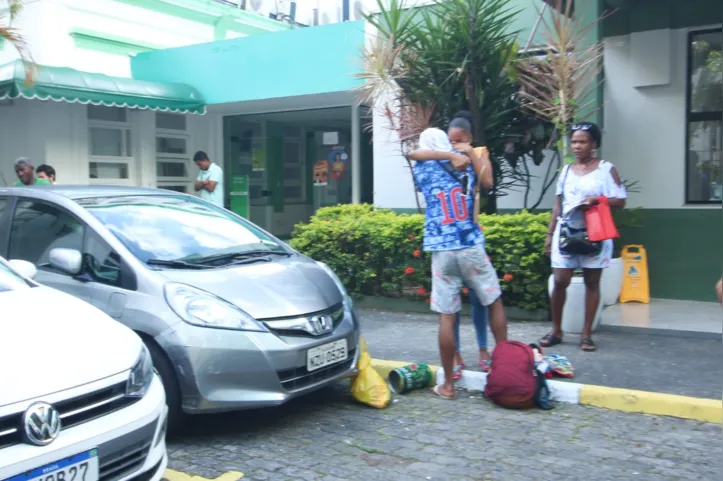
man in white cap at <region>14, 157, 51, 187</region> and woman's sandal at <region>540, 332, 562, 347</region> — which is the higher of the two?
man in white cap at <region>14, 157, 51, 187</region>

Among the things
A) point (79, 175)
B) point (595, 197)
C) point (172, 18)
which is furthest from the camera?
point (172, 18)

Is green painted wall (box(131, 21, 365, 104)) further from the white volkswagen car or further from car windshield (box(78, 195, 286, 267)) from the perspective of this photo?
the white volkswagen car

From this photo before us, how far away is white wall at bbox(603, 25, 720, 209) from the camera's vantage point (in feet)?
25.8

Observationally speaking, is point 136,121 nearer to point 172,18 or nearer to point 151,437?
point 172,18

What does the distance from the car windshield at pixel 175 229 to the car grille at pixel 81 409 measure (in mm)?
1526

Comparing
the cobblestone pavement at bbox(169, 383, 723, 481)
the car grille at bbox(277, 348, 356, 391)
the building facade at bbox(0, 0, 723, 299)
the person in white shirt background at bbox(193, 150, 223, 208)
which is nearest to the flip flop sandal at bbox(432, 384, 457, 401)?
the cobblestone pavement at bbox(169, 383, 723, 481)

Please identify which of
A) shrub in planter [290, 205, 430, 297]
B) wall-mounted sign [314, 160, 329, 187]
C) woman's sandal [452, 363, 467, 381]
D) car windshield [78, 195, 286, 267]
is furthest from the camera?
wall-mounted sign [314, 160, 329, 187]

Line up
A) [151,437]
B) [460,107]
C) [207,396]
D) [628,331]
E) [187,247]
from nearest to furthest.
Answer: [151,437], [207,396], [187,247], [628,331], [460,107]

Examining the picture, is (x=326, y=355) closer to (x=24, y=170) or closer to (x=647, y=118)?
(x=647, y=118)

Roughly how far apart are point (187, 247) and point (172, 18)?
1050 centimetres

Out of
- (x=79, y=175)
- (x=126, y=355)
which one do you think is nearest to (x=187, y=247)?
(x=126, y=355)

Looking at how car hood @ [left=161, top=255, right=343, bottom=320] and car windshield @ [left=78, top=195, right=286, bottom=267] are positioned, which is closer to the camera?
car hood @ [left=161, top=255, right=343, bottom=320]

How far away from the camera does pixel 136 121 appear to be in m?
12.9

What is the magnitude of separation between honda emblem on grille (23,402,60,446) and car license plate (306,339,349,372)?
1.82 meters
